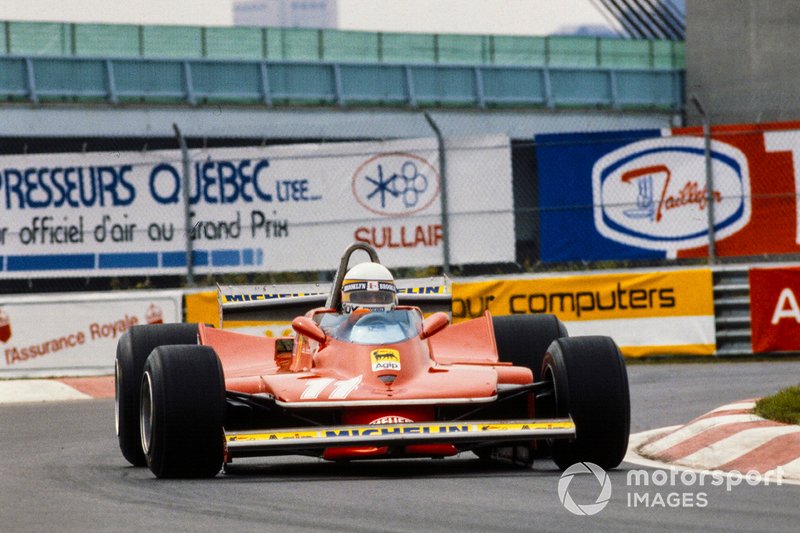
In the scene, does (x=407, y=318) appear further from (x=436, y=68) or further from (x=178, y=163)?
(x=436, y=68)

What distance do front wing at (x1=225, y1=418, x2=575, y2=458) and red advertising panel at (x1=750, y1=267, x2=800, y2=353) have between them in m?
10.3

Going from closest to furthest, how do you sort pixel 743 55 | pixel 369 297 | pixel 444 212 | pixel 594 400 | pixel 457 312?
pixel 594 400
pixel 369 297
pixel 457 312
pixel 444 212
pixel 743 55

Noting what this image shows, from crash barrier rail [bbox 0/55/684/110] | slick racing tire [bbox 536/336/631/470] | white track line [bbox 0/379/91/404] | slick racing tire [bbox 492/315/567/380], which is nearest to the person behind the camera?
slick racing tire [bbox 536/336/631/470]

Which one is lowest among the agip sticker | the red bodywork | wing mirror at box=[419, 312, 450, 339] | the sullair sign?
the red bodywork

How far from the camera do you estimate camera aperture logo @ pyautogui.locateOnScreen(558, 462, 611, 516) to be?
755cm

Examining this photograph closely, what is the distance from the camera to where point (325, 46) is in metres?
36.3

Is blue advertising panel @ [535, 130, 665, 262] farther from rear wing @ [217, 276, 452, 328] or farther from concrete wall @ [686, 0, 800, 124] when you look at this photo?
concrete wall @ [686, 0, 800, 124]

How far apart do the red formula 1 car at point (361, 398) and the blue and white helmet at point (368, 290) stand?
0.14 metres

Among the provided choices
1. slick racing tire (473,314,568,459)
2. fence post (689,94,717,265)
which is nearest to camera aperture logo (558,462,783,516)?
slick racing tire (473,314,568,459)

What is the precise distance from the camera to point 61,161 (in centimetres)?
1980

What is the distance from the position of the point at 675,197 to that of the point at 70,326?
720 centimetres

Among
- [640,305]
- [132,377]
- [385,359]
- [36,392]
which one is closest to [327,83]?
[640,305]

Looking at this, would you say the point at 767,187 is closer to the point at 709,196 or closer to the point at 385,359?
the point at 709,196

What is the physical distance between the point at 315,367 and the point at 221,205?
30.5 ft
